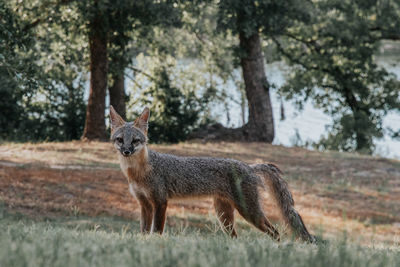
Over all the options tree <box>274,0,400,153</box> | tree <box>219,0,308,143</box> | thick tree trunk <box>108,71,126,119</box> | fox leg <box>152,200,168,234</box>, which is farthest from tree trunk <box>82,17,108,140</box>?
fox leg <box>152,200,168,234</box>

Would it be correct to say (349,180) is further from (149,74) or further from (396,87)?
(149,74)

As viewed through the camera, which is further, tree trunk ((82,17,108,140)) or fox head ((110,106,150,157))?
tree trunk ((82,17,108,140))

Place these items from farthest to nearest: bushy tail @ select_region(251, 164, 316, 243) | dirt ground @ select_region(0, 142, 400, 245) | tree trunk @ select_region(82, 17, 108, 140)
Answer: tree trunk @ select_region(82, 17, 108, 140) < dirt ground @ select_region(0, 142, 400, 245) < bushy tail @ select_region(251, 164, 316, 243)

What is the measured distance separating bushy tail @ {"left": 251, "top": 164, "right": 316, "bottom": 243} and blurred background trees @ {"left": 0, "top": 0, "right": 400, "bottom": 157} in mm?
11264

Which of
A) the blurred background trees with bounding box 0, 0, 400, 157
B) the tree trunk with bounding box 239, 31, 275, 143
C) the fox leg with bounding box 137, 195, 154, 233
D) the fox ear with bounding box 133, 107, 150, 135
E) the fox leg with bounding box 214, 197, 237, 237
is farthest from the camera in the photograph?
the tree trunk with bounding box 239, 31, 275, 143

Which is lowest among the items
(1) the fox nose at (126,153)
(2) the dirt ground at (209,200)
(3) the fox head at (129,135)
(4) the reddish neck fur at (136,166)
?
(2) the dirt ground at (209,200)

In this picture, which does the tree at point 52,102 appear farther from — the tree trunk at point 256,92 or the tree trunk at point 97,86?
the tree trunk at point 256,92

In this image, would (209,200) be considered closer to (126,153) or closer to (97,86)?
(126,153)

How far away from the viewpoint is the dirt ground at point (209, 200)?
966cm

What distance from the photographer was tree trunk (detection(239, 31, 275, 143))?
20031 mm

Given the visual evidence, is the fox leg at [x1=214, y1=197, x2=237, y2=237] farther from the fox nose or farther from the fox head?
the fox nose

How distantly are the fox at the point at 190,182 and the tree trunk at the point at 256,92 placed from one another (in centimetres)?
1348

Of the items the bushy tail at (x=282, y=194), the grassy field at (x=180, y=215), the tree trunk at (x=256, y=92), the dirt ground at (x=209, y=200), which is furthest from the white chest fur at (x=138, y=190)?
the tree trunk at (x=256, y=92)

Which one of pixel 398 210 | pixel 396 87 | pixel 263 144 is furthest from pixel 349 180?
pixel 396 87
